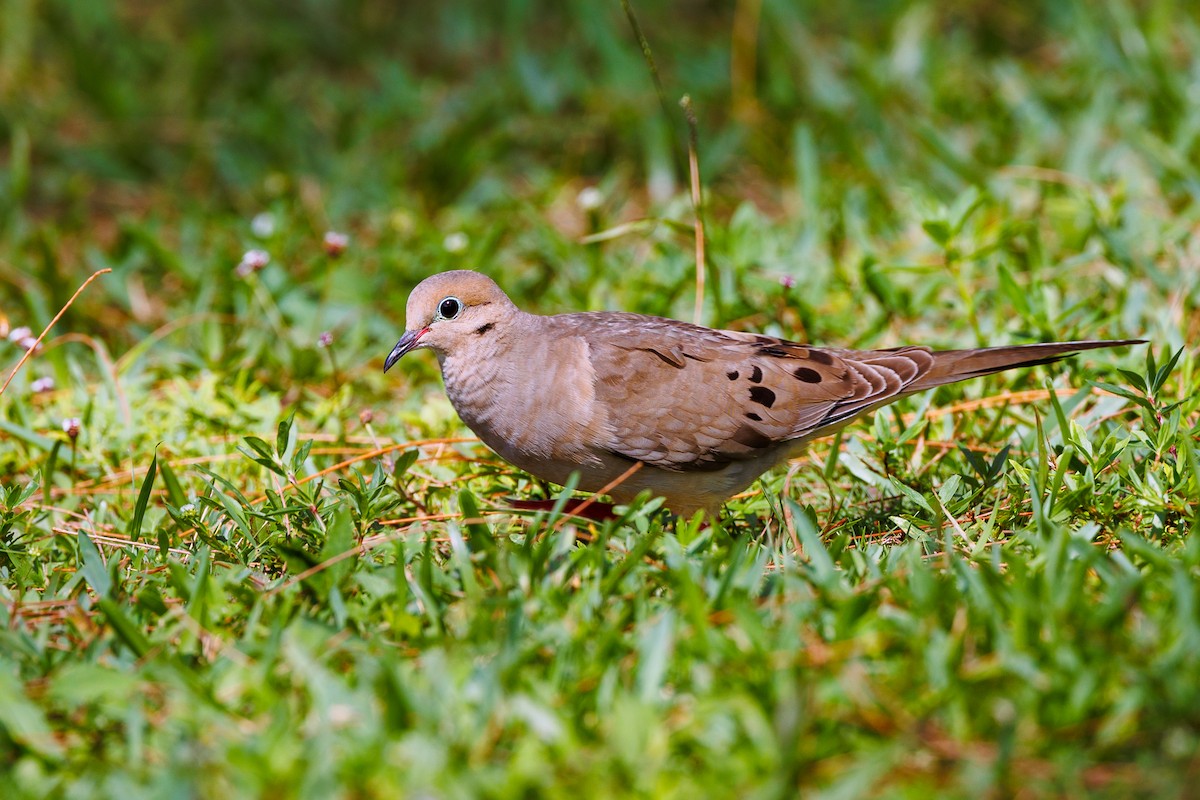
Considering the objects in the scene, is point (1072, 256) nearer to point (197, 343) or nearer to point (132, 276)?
point (197, 343)

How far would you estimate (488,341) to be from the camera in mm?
3760

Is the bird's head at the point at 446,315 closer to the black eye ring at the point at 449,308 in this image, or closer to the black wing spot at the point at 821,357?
the black eye ring at the point at 449,308

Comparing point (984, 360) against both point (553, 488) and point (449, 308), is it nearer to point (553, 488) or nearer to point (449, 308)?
point (553, 488)

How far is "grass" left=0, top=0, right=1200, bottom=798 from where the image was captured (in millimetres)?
2373

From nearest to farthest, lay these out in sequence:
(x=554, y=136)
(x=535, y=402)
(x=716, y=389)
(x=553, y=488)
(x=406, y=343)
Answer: (x=535, y=402) → (x=716, y=389) → (x=406, y=343) → (x=553, y=488) → (x=554, y=136)

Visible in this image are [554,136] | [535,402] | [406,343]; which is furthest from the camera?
[554,136]

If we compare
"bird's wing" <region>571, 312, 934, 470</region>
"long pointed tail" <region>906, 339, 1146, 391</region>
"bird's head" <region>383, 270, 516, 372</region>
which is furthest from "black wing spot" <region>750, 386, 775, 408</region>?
"bird's head" <region>383, 270, 516, 372</region>

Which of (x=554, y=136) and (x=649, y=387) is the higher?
(x=554, y=136)

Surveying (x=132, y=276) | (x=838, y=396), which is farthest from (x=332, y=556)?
(x=132, y=276)

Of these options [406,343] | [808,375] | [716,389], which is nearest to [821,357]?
[808,375]

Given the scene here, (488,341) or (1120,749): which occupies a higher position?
(488,341)

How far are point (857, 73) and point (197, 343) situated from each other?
3557 mm

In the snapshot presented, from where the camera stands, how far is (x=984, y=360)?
3574mm

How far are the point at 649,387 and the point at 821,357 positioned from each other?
1.91 feet
